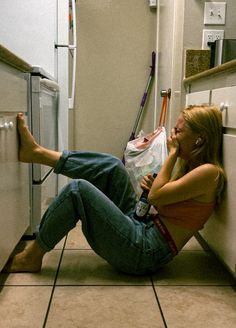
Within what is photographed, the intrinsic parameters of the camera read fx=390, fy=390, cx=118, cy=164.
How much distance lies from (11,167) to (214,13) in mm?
1435

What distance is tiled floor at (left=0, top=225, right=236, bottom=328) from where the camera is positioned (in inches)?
45.7

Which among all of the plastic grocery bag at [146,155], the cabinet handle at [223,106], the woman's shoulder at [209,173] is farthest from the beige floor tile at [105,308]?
the plastic grocery bag at [146,155]

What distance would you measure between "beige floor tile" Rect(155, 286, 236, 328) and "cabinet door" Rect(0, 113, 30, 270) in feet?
1.81

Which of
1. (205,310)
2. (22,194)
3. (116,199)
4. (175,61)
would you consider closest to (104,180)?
(116,199)

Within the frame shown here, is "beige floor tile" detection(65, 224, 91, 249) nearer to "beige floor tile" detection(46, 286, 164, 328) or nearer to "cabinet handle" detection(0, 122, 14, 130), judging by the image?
"beige floor tile" detection(46, 286, 164, 328)

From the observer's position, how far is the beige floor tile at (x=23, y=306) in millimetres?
1138

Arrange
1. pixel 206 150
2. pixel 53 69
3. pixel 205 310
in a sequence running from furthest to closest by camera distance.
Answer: pixel 53 69 → pixel 206 150 → pixel 205 310

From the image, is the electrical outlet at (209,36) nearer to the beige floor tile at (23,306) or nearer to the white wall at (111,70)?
the white wall at (111,70)

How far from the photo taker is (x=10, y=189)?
135 cm

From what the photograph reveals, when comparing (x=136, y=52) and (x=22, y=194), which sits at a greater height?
(x=136, y=52)

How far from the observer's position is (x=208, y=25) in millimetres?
2125

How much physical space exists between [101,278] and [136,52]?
2205 millimetres

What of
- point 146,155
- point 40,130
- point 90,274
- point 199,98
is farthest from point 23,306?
point 146,155

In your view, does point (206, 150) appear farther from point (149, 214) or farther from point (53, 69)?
point (53, 69)
